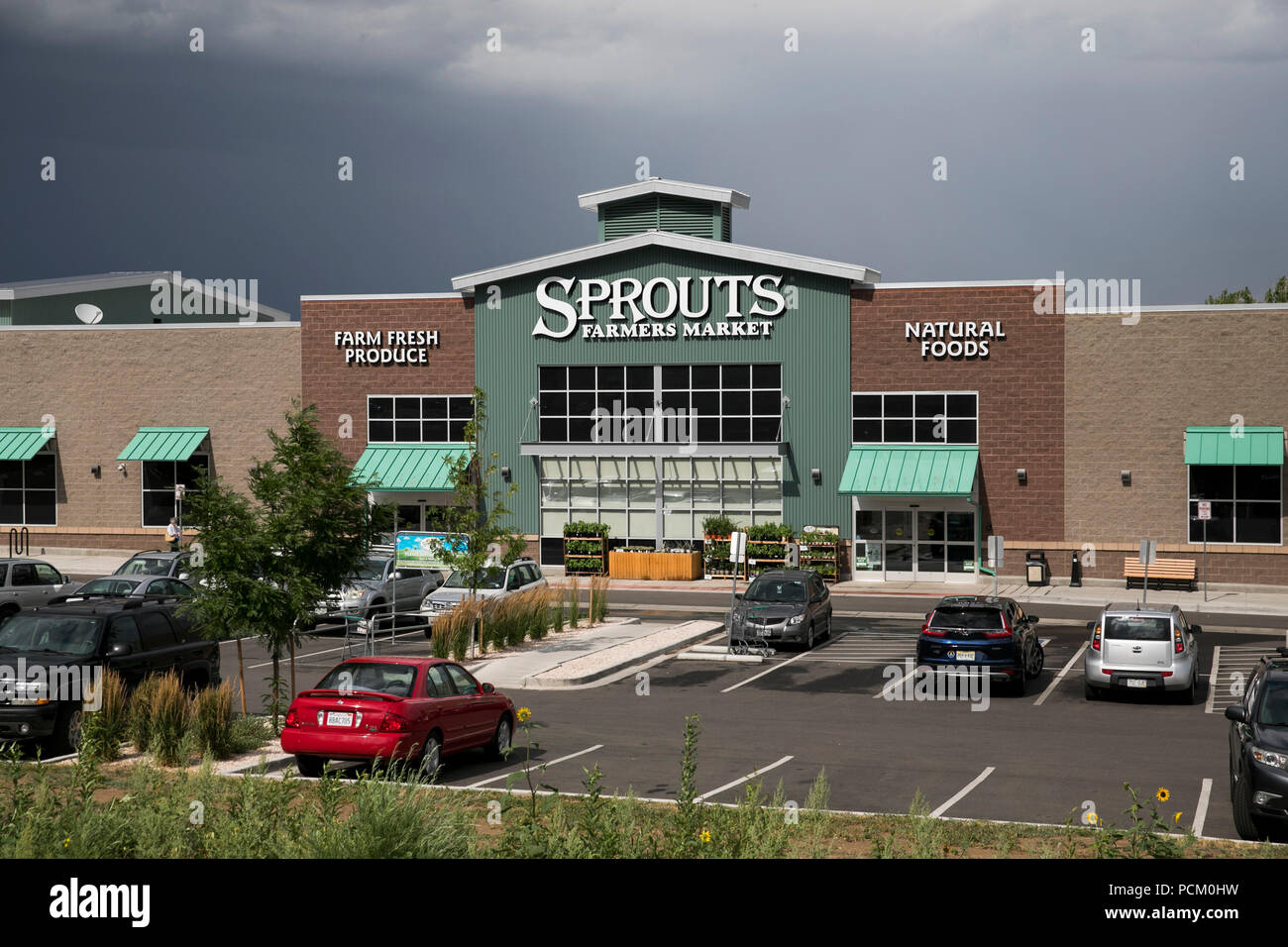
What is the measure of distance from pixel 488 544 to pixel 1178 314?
24010 millimetres

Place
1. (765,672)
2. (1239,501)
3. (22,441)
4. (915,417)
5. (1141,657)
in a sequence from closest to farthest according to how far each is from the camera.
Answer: (1141,657) → (765,672) → (1239,501) → (915,417) → (22,441)

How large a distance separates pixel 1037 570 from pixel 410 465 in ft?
69.5

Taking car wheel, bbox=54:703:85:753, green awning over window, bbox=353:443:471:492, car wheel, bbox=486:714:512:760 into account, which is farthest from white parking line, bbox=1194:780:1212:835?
green awning over window, bbox=353:443:471:492

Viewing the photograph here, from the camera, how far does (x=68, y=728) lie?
53.1 ft

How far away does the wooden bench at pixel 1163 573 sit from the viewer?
39531mm

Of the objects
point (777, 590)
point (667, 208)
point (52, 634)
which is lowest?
point (777, 590)

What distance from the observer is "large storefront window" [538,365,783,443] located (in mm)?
44562

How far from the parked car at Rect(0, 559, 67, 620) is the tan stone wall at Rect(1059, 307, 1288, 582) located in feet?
94.9

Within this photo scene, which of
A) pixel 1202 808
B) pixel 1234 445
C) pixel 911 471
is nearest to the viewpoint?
pixel 1202 808

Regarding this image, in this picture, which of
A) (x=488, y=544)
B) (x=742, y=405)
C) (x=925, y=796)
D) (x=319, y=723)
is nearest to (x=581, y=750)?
(x=319, y=723)

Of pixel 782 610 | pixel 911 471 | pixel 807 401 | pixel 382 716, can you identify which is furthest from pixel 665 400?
pixel 382 716

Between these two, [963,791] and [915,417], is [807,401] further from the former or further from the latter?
[963,791]

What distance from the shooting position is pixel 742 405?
4472cm
